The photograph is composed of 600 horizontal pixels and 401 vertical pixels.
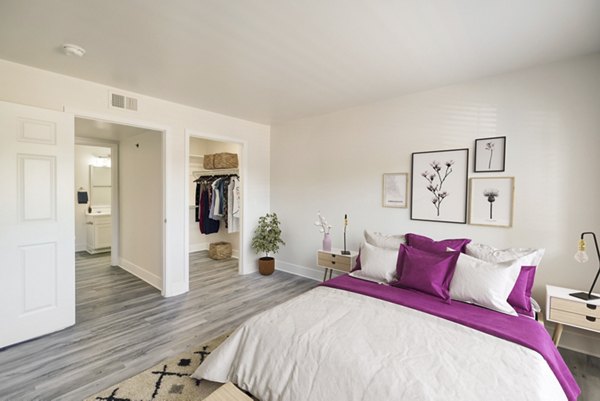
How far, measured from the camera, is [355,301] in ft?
7.09

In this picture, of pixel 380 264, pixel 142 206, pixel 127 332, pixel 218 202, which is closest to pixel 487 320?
pixel 380 264

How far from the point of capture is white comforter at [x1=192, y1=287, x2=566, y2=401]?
1.28 meters

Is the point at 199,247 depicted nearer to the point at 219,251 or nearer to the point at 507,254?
the point at 219,251

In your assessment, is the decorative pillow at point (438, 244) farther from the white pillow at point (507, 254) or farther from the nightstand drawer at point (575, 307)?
the nightstand drawer at point (575, 307)

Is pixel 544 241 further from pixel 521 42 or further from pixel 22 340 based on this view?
pixel 22 340

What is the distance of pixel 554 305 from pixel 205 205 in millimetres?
5173

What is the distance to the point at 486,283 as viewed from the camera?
2119 millimetres

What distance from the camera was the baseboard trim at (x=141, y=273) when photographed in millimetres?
3957

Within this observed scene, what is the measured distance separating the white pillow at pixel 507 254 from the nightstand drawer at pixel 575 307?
301mm

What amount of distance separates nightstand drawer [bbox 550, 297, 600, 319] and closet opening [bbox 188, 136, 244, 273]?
13.5 ft

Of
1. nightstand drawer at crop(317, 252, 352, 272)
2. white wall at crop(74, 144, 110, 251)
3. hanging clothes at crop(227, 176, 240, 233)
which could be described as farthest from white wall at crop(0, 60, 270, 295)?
white wall at crop(74, 144, 110, 251)

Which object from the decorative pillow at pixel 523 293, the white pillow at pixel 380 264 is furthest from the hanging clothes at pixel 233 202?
the decorative pillow at pixel 523 293

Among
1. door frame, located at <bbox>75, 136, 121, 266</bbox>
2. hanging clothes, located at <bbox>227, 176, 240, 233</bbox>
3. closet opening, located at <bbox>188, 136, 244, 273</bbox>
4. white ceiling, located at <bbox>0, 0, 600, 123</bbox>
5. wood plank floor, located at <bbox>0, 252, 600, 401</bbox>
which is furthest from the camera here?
closet opening, located at <bbox>188, 136, 244, 273</bbox>

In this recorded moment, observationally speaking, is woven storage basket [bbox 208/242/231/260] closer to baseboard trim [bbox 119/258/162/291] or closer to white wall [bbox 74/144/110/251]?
baseboard trim [bbox 119/258/162/291]
